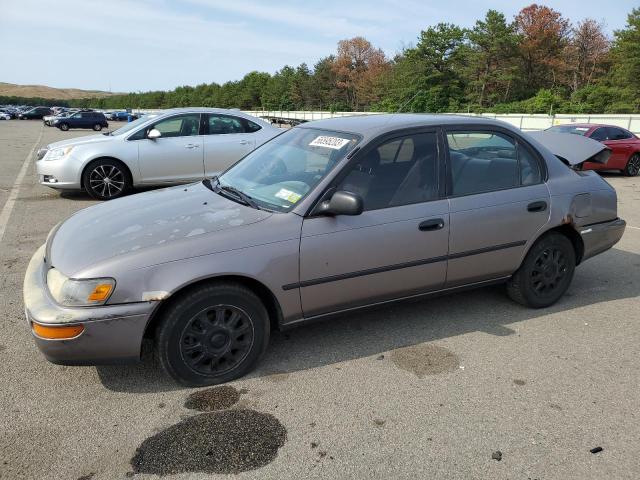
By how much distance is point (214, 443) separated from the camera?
2580mm

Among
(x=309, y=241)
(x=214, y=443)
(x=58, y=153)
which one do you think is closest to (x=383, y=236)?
(x=309, y=241)

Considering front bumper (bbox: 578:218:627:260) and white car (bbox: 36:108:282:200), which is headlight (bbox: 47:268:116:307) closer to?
front bumper (bbox: 578:218:627:260)

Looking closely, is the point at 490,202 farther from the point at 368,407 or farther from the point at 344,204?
the point at 368,407

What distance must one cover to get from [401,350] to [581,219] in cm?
202

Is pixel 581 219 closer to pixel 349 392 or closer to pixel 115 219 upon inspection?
pixel 349 392

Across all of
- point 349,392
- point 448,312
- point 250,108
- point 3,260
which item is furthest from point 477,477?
point 250,108

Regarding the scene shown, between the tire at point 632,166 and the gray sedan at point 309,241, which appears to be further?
the tire at point 632,166

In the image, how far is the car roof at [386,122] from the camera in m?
3.70

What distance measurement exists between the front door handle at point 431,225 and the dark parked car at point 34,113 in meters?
69.1

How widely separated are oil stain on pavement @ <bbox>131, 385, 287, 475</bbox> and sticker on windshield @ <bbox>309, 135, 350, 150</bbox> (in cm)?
182

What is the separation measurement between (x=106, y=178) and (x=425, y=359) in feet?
22.6

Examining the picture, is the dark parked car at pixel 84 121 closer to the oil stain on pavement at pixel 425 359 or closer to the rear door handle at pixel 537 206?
the rear door handle at pixel 537 206

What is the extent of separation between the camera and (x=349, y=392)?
306 centimetres

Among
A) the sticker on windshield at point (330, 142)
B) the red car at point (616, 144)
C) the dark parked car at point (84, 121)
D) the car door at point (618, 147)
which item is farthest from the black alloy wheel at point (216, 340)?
the dark parked car at point (84, 121)
